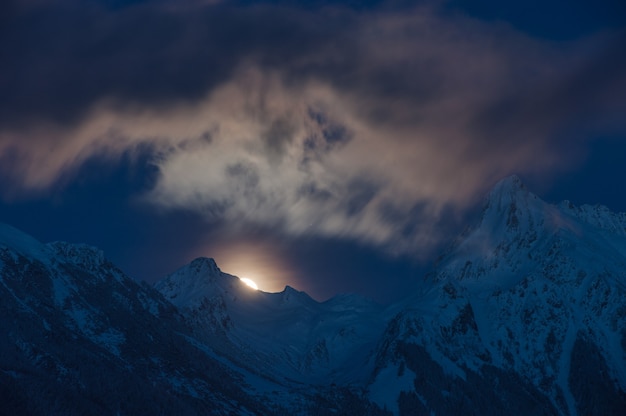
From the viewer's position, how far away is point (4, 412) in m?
199
